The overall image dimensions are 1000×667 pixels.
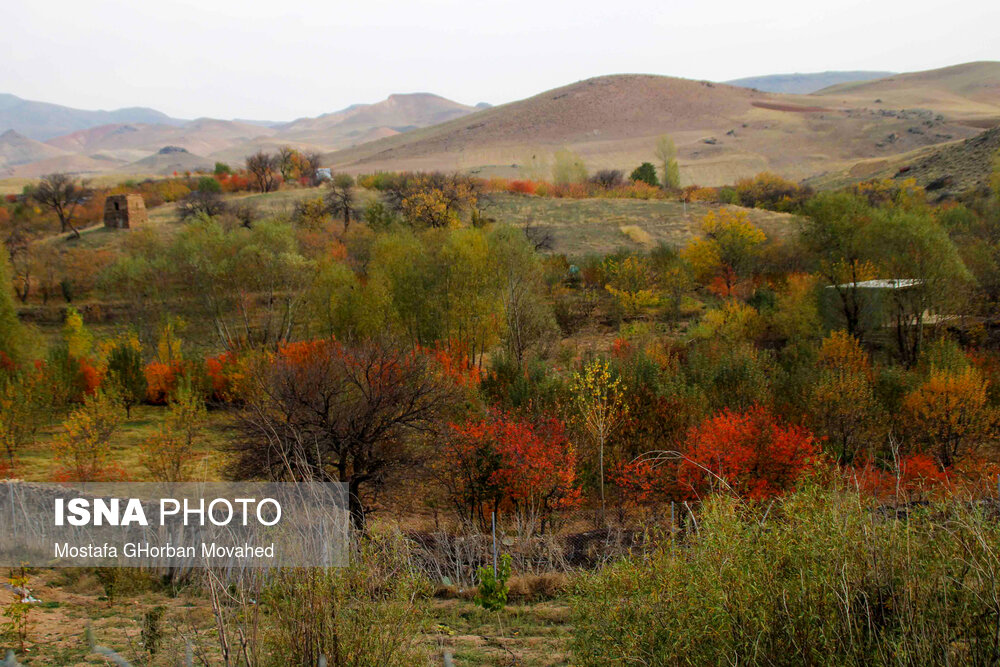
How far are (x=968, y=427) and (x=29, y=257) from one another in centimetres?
5493

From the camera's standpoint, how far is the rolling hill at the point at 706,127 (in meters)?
108

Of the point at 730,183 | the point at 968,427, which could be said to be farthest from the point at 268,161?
the point at 968,427

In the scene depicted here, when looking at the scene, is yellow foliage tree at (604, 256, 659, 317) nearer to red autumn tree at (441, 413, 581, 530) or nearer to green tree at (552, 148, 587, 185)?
red autumn tree at (441, 413, 581, 530)

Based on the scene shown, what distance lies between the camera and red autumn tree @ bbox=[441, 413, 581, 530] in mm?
18547

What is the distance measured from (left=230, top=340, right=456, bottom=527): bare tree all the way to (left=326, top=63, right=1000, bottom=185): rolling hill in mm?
76475

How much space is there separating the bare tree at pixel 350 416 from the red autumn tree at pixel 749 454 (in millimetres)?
7479

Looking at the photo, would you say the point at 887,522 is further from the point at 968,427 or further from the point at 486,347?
the point at 486,347

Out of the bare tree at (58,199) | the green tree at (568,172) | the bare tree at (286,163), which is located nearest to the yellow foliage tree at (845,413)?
the bare tree at (58,199)

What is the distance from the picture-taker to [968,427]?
2153 centimetres

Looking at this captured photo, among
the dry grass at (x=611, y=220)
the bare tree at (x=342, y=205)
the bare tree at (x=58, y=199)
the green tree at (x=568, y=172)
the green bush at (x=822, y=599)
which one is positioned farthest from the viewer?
the green tree at (x=568, y=172)

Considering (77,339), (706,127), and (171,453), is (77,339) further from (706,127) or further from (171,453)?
(706,127)

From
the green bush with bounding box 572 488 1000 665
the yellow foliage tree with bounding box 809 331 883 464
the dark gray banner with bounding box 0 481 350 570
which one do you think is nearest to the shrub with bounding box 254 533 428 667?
the green bush with bounding box 572 488 1000 665

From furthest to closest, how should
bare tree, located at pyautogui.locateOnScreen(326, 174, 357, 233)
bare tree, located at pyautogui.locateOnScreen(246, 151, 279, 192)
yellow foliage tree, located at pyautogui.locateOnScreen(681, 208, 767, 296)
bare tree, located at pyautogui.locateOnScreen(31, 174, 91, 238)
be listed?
bare tree, located at pyautogui.locateOnScreen(246, 151, 279, 192) < bare tree, located at pyautogui.locateOnScreen(31, 174, 91, 238) < bare tree, located at pyautogui.locateOnScreen(326, 174, 357, 233) < yellow foliage tree, located at pyautogui.locateOnScreen(681, 208, 767, 296)

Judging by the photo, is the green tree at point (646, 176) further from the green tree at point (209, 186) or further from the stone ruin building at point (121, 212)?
the stone ruin building at point (121, 212)
